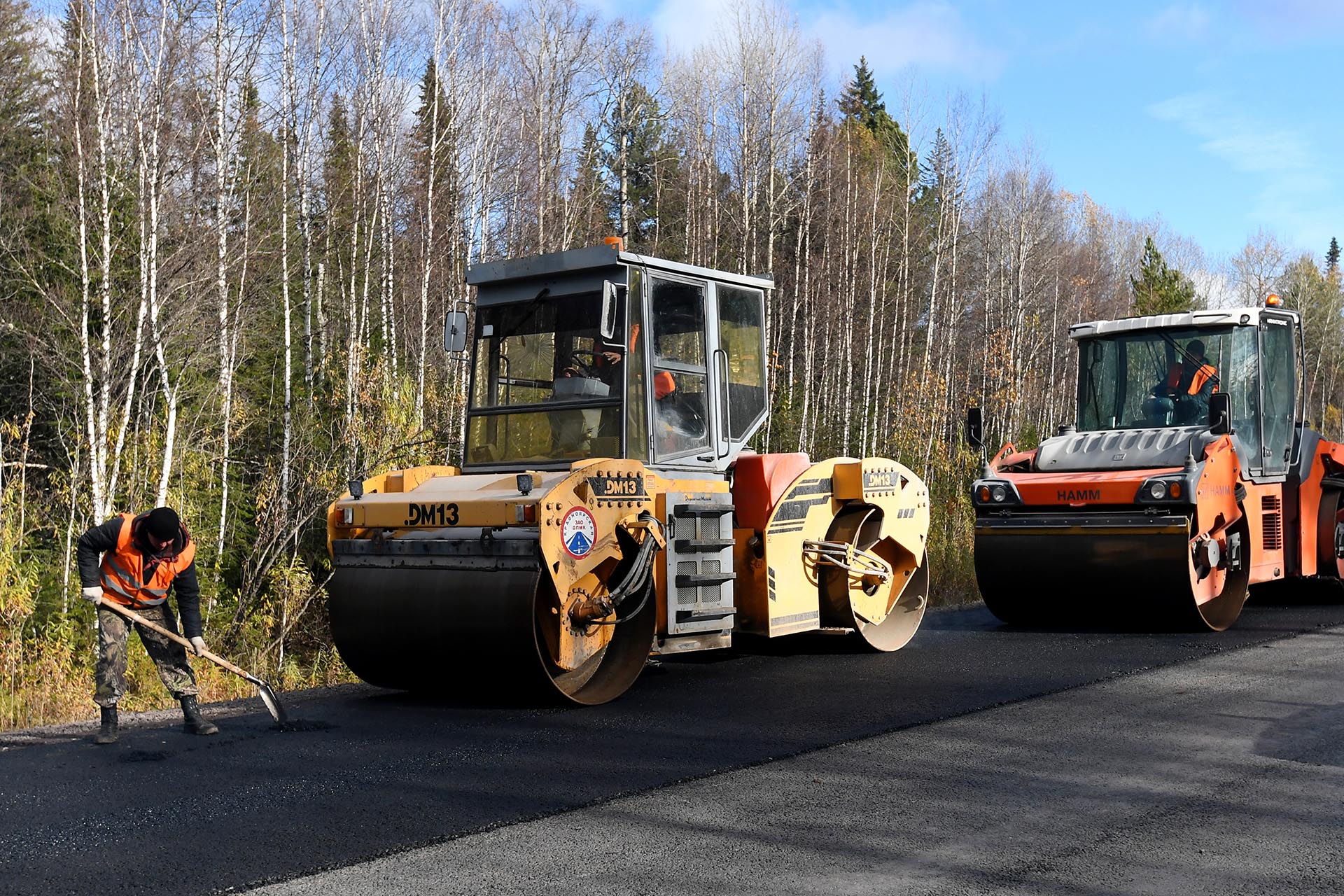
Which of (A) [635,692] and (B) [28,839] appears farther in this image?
(A) [635,692]

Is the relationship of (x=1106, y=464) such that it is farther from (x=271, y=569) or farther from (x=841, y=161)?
(x=841, y=161)

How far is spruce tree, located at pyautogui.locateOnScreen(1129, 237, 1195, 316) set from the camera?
1588 inches

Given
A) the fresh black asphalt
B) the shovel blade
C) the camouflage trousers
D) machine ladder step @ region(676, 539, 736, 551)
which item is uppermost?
machine ladder step @ region(676, 539, 736, 551)

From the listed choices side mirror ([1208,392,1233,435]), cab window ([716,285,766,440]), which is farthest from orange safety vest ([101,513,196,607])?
side mirror ([1208,392,1233,435])

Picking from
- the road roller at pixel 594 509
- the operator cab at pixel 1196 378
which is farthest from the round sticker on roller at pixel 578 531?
the operator cab at pixel 1196 378

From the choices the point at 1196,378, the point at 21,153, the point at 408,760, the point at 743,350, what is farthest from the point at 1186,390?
the point at 21,153

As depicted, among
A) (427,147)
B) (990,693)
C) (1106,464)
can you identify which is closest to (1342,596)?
(1106,464)

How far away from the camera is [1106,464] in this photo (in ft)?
33.8

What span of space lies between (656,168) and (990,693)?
20.1 m

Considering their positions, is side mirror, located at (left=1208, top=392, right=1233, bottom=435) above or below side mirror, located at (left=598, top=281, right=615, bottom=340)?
below

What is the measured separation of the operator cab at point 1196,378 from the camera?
1076cm

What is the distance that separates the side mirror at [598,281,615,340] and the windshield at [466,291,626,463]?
0.84 ft

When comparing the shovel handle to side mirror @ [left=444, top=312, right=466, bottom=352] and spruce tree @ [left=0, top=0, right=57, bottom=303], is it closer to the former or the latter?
side mirror @ [left=444, top=312, right=466, bottom=352]

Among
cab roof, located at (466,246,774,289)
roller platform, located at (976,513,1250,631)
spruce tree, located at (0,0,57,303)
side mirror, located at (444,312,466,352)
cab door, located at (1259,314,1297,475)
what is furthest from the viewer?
spruce tree, located at (0,0,57,303)
